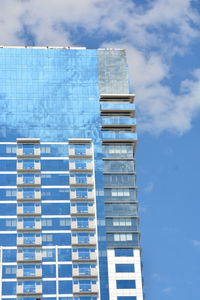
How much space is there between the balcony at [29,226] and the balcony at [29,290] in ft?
47.8

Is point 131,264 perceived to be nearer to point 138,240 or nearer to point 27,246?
point 138,240

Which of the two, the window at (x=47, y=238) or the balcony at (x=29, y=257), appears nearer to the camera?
the balcony at (x=29, y=257)

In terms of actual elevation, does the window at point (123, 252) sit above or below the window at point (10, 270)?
above

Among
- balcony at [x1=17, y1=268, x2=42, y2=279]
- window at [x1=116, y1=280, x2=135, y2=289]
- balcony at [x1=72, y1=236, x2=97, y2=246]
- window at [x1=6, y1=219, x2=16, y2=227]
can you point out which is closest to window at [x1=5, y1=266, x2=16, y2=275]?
balcony at [x1=17, y1=268, x2=42, y2=279]

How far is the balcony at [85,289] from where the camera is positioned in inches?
7564

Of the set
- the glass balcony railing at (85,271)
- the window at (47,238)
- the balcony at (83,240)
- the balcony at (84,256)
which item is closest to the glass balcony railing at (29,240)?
the window at (47,238)

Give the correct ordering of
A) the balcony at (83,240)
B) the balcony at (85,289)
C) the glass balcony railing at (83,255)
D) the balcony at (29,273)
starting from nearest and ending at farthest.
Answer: the balcony at (85,289), the balcony at (29,273), the glass balcony railing at (83,255), the balcony at (83,240)

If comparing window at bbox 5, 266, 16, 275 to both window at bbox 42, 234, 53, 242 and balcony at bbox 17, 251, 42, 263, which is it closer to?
balcony at bbox 17, 251, 42, 263

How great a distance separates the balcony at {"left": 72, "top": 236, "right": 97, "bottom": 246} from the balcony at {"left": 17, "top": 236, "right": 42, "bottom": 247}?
8.69 meters

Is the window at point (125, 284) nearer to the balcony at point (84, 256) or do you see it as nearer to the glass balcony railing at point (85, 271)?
the glass balcony railing at point (85, 271)

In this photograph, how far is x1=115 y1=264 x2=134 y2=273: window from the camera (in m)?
195

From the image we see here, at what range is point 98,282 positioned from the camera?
194 meters

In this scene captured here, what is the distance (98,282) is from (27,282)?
1757 centimetres

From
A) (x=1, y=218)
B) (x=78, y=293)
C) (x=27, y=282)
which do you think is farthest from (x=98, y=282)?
(x=1, y=218)
